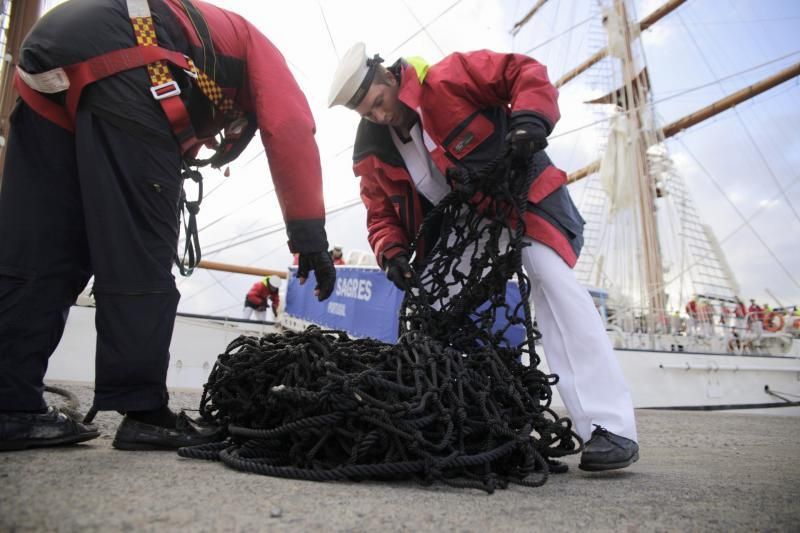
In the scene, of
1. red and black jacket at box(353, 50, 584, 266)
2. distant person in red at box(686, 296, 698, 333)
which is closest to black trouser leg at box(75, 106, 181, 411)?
red and black jacket at box(353, 50, 584, 266)

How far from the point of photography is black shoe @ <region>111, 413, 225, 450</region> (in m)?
1.46

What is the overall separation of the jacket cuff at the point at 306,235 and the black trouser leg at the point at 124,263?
1.30 ft

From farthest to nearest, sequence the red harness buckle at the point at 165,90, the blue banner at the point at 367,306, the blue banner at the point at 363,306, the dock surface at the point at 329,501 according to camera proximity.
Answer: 1. the blue banner at the point at 363,306
2. the blue banner at the point at 367,306
3. the red harness buckle at the point at 165,90
4. the dock surface at the point at 329,501

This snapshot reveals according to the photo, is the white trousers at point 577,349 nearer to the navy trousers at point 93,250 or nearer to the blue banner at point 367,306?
the navy trousers at point 93,250

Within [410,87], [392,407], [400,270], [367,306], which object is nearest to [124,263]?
[392,407]

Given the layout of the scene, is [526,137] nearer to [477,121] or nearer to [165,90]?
[477,121]

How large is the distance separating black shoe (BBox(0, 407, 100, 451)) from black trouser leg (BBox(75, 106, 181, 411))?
17cm

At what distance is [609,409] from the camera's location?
1666 millimetres

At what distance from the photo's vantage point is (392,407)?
1.21 meters

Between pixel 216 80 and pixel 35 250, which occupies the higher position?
pixel 216 80

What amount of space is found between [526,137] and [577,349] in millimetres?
767

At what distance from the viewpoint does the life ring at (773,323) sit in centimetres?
1305

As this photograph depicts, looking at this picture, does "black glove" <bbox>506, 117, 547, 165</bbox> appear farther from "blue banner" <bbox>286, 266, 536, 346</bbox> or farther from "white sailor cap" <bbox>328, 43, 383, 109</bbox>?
"blue banner" <bbox>286, 266, 536, 346</bbox>

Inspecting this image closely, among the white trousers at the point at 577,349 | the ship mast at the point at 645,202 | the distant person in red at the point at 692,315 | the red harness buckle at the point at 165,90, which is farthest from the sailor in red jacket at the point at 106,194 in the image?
the ship mast at the point at 645,202
